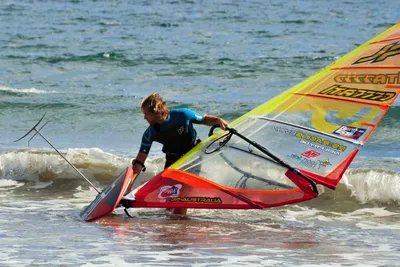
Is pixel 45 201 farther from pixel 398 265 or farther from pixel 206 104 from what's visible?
pixel 206 104

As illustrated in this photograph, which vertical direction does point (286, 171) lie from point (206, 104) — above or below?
above

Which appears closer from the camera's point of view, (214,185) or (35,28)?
(214,185)

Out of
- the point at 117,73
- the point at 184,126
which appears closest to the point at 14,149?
the point at 184,126

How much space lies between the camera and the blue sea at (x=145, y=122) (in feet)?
21.0

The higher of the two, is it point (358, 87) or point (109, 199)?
point (358, 87)

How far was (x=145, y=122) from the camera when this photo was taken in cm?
1341

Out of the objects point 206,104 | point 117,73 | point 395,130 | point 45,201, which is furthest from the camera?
point 117,73

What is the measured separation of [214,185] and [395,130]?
20.8ft

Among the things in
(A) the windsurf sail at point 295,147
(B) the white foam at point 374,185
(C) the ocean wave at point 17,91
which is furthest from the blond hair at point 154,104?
(C) the ocean wave at point 17,91

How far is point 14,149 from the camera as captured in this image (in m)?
11.0

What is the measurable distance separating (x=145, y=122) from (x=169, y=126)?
6309 millimetres

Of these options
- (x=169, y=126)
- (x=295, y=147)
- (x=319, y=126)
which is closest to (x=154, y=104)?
(x=169, y=126)

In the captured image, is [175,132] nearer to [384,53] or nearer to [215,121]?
[215,121]

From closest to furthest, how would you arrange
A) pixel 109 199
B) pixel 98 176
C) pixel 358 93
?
1. pixel 358 93
2. pixel 109 199
3. pixel 98 176
